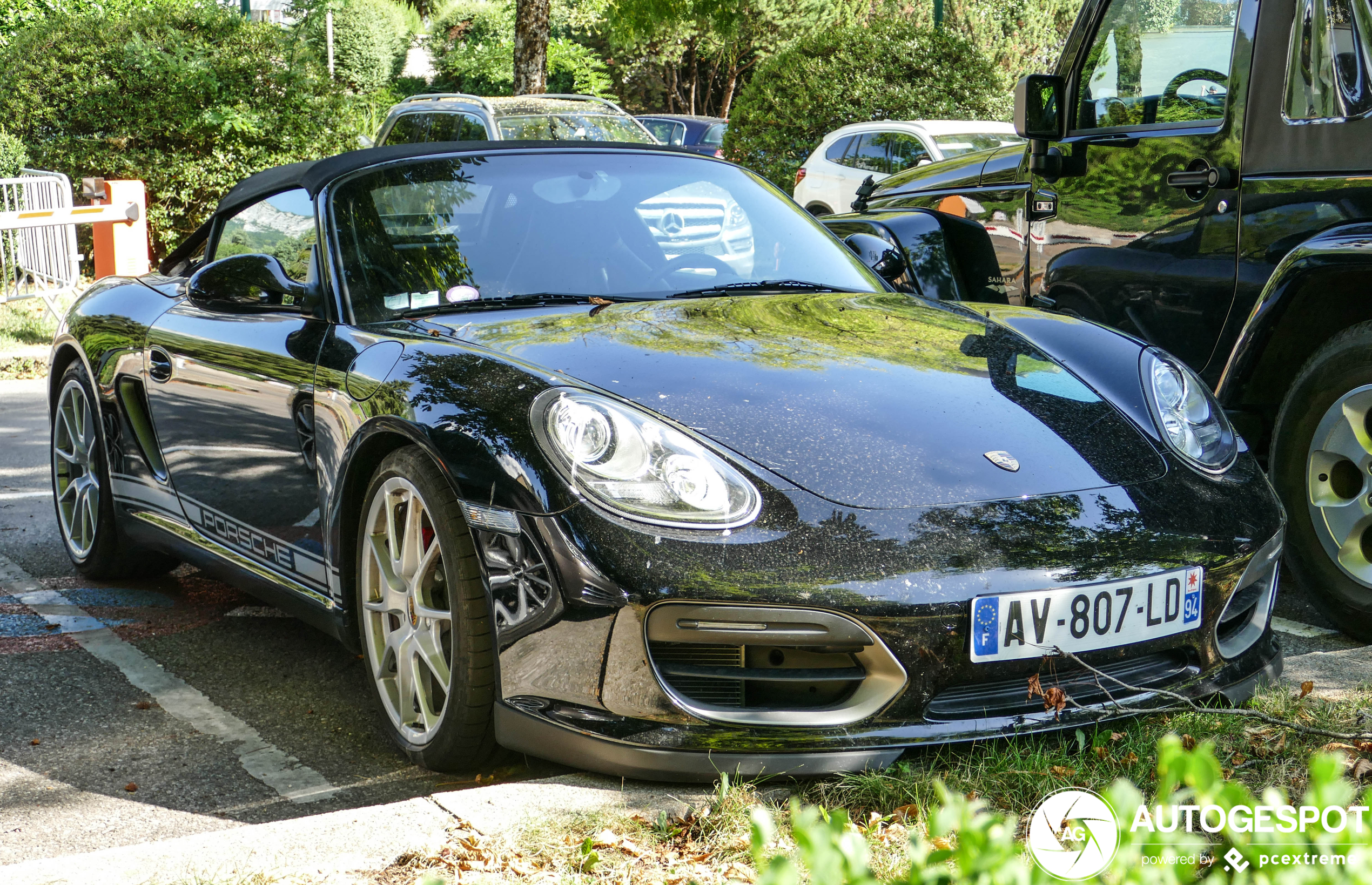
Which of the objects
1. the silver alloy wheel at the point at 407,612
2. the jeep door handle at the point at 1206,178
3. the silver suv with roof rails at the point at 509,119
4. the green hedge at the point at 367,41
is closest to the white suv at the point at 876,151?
the silver suv with roof rails at the point at 509,119

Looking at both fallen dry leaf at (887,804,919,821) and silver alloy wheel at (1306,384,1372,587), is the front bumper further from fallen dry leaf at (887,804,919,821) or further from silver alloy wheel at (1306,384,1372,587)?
silver alloy wheel at (1306,384,1372,587)

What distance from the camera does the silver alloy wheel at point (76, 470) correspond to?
4957 mm

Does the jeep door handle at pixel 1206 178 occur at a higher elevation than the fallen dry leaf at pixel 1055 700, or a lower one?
higher

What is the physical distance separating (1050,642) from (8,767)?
8.03 feet

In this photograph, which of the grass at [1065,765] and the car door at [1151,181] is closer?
the grass at [1065,765]

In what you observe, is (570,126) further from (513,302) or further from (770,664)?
(770,664)

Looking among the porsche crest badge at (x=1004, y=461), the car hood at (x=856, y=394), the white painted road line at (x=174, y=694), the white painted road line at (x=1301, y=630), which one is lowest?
the white painted road line at (x=174, y=694)

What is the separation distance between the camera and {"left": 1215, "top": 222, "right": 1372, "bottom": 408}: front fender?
12.5 feet

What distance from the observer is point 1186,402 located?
3.35 metres

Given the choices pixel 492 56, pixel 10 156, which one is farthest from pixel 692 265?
pixel 492 56

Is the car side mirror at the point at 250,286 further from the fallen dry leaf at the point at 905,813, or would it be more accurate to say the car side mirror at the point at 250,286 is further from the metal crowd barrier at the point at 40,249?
the metal crowd barrier at the point at 40,249

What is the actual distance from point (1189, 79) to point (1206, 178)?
403mm

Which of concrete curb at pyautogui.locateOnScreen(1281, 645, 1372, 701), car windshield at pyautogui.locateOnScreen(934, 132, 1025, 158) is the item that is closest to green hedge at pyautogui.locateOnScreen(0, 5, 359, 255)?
car windshield at pyautogui.locateOnScreen(934, 132, 1025, 158)

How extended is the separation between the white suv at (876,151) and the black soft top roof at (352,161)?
27.0ft
